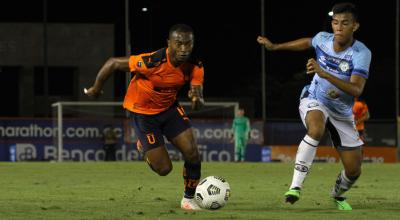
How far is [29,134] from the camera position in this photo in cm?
3253

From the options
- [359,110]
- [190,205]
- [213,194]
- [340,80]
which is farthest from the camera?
[359,110]

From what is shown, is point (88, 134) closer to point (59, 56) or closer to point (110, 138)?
point (110, 138)

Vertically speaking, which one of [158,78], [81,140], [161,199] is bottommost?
[81,140]

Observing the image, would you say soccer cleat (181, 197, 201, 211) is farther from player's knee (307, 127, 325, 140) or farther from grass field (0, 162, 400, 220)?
player's knee (307, 127, 325, 140)

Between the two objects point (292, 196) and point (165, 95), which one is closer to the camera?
point (292, 196)

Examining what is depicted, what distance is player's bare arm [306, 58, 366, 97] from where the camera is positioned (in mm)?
8898

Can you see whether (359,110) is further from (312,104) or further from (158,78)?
(158,78)

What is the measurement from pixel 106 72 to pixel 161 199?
2.34 meters

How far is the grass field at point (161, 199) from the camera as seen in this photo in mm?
9281

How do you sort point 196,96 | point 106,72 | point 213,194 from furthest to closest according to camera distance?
point 106,72
point 213,194
point 196,96

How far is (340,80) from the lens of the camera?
9.05 metres

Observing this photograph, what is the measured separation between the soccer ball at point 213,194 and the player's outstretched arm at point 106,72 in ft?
5.10

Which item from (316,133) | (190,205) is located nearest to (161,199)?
(190,205)

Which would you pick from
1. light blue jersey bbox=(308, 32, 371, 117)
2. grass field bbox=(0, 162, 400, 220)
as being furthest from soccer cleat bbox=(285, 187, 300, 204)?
light blue jersey bbox=(308, 32, 371, 117)
